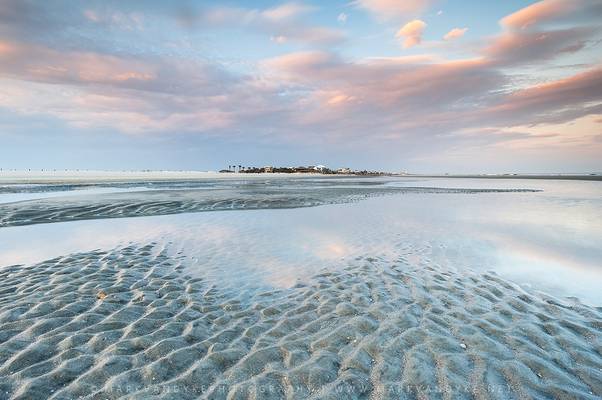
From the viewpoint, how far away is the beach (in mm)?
3949

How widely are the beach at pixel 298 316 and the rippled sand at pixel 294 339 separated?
0.02 meters

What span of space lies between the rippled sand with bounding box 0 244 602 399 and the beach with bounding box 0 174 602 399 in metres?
0.02

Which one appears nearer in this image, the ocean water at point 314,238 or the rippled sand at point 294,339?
the rippled sand at point 294,339

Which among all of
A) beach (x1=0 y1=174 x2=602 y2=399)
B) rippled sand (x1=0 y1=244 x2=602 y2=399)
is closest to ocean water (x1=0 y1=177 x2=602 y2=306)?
beach (x1=0 y1=174 x2=602 y2=399)

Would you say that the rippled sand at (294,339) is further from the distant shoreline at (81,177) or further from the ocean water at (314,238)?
the distant shoreline at (81,177)

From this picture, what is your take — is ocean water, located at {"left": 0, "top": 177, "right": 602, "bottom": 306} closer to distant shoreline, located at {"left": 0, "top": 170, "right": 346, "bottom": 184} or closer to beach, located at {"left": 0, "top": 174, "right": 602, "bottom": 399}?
beach, located at {"left": 0, "top": 174, "right": 602, "bottom": 399}

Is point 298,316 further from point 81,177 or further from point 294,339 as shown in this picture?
point 81,177

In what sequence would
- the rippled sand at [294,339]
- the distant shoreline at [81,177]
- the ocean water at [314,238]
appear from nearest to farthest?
1. the rippled sand at [294,339]
2. the ocean water at [314,238]
3. the distant shoreline at [81,177]

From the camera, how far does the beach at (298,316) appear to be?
13.0 ft

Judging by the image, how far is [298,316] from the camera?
5844 mm

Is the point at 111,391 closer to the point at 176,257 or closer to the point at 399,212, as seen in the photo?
the point at 176,257

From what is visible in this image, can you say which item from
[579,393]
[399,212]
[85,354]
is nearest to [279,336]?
[85,354]

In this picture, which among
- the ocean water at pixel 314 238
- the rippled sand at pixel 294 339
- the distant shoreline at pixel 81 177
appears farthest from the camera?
the distant shoreline at pixel 81 177

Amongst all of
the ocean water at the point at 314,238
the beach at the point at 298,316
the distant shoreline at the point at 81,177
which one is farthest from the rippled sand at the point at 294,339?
the distant shoreline at the point at 81,177
